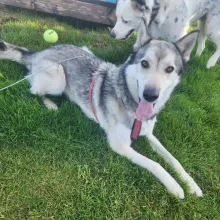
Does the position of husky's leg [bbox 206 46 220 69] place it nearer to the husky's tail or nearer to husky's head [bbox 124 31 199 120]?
husky's head [bbox 124 31 199 120]

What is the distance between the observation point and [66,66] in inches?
135

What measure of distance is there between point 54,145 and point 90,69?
1106 millimetres

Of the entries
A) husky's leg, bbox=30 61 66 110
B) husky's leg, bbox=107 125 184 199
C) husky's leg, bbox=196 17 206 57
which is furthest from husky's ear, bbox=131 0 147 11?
husky's leg, bbox=107 125 184 199

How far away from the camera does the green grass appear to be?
94.3 inches

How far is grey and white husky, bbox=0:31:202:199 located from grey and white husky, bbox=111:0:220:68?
3.68 feet

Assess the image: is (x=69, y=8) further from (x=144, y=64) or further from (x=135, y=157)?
(x=135, y=157)

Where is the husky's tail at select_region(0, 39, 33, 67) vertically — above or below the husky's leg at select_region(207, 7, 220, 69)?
below

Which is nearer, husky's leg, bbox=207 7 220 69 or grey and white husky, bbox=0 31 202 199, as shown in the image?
A: grey and white husky, bbox=0 31 202 199

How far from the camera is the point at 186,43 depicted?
2.78 meters

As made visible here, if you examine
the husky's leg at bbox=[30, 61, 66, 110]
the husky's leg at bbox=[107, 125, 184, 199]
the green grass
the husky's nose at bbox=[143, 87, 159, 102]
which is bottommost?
the green grass

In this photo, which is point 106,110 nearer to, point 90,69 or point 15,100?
point 90,69

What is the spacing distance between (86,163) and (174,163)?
979 mm

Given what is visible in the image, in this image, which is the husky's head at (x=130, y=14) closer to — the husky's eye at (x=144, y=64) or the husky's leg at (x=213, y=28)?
the husky's leg at (x=213, y=28)

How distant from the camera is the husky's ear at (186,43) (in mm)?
2717
